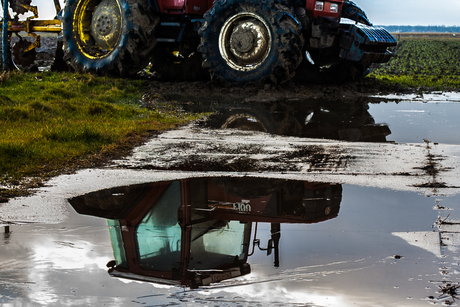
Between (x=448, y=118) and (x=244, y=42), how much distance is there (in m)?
4.12

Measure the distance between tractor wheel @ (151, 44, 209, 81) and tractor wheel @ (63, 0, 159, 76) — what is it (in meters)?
0.80

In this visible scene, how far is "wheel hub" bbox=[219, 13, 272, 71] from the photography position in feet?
34.9

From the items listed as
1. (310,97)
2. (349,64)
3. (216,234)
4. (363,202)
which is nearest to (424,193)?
(363,202)

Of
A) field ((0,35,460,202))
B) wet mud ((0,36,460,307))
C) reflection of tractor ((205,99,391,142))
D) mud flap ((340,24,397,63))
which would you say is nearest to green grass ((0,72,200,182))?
field ((0,35,460,202))

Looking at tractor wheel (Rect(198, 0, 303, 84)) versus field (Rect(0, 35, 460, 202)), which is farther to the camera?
tractor wheel (Rect(198, 0, 303, 84))

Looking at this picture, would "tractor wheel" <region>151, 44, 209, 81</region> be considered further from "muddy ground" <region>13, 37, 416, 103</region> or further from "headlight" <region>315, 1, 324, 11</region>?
"headlight" <region>315, 1, 324, 11</region>

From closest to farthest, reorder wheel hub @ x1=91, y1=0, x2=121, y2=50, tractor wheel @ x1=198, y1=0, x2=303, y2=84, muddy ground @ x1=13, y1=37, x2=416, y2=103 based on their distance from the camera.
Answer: tractor wheel @ x1=198, y1=0, x2=303, y2=84 → muddy ground @ x1=13, y1=37, x2=416, y2=103 → wheel hub @ x1=91, y1=0, x2=121, y2=50

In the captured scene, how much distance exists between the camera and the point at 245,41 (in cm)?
1073

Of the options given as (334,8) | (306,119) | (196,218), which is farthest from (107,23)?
(196,218)

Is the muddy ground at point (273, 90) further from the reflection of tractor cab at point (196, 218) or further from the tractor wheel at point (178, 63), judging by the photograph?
the reflection of tractor cab at point (196, 218)

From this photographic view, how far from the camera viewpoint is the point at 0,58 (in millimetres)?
14109

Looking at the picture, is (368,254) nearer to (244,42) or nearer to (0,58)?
(244,42)

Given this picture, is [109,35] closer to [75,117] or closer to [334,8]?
[75,117]

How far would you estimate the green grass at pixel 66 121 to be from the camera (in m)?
5.93
